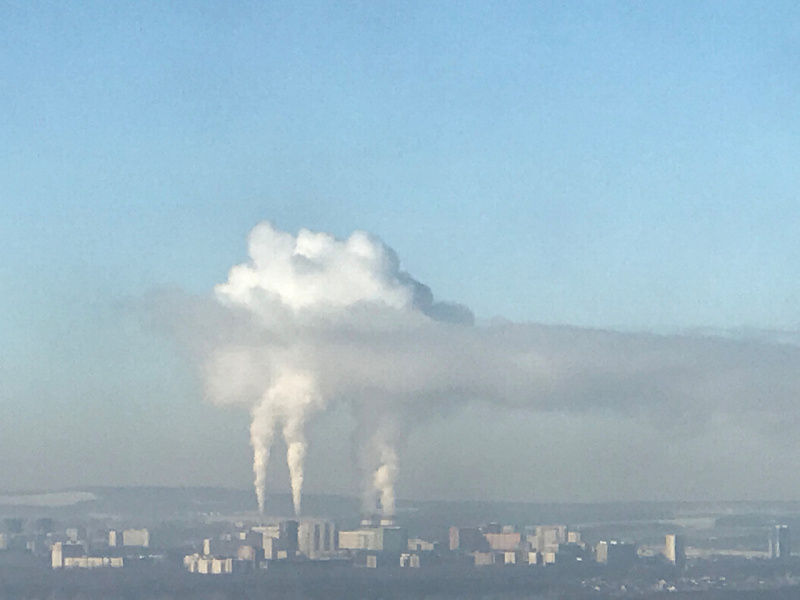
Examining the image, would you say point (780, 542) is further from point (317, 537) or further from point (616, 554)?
point (317, 537)

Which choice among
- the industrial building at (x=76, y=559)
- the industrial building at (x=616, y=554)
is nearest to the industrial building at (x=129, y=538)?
the industrial building at (x=76, y=559)

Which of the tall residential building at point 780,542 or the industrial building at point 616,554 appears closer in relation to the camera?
the industrial building at point 616,554

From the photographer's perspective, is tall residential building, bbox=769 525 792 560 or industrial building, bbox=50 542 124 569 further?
tall residential building, bbox=769 525 792 560

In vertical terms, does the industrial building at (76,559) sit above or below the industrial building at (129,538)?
below

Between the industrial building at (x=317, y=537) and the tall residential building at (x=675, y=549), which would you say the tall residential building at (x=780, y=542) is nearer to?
the tall residential building at (x=675, y=549)

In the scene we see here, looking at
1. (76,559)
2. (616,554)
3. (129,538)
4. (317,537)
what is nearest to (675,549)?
(616,554)

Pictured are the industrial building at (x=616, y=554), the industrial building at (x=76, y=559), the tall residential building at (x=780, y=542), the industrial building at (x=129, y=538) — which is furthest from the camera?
the tall residential building at (x=780, y=542)

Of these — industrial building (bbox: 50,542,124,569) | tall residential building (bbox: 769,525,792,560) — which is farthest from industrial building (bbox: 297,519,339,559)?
tall residential building (bbox: 769,525,792,560)

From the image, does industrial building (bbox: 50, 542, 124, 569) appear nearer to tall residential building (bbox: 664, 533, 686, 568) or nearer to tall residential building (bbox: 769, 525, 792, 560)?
tall residential building (bbox: 664, 533, 686, 568)

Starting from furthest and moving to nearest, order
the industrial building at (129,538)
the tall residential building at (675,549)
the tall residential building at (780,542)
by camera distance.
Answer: the tall residential building at (780,542) < the tall residential building at (675,549) < the industrial building at (129,538)

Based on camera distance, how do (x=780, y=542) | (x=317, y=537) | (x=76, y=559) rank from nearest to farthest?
(x=76, y=559) → (x=317, y=537) → (x=780, y=542)
